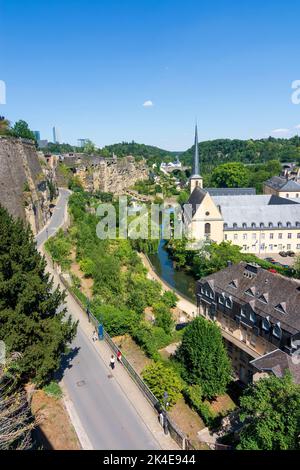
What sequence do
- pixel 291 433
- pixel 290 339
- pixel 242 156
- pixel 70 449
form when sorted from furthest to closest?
pixel 242 156, pixel 290 339, pixel 70 449, pixel 291 433

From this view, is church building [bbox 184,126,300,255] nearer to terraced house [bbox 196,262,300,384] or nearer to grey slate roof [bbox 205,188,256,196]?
grey slate roof [bbox 205,188,256,196]

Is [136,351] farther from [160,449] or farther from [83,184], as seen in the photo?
[83,184]

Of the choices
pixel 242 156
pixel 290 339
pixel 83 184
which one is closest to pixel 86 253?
pixel 290 339

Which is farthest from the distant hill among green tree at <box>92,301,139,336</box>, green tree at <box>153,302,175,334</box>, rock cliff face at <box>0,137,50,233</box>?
green tree at <box>92,301,139,336</box>

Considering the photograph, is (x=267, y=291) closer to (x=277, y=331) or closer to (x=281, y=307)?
(x=281, y=307)

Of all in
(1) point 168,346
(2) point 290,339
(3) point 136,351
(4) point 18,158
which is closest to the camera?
(2) point 290,339

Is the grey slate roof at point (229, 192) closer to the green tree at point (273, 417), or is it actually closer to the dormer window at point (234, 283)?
the dormer window at point (234, 283)

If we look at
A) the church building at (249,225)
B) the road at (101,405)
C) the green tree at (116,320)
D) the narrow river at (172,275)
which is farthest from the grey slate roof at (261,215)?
the road at (101,405)

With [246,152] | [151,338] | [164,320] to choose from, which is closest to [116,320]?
[151,338]
